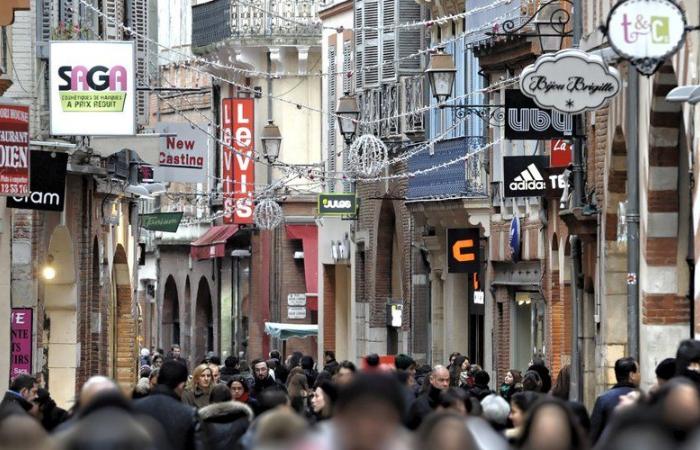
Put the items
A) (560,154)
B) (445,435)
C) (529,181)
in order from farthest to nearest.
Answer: (529,181), (560,154), (445,435)

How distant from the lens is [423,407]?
1557 cm

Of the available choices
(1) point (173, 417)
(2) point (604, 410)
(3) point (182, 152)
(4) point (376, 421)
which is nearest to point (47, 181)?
(3) point (182, 152)

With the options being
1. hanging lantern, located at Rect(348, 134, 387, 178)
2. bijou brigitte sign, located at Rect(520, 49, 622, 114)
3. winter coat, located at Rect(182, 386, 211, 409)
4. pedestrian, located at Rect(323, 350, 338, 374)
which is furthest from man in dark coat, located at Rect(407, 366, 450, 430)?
hanging lantern, located at Rect(348, 134, 387, 178)

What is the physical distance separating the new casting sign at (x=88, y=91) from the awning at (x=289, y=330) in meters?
23.8

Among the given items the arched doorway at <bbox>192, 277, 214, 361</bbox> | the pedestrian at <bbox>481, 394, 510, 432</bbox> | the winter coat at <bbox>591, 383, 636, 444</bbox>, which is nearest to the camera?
the pedestrian at <bbox>481, 394, 510, 432</bbox>

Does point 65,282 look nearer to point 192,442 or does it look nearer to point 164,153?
point 164,153

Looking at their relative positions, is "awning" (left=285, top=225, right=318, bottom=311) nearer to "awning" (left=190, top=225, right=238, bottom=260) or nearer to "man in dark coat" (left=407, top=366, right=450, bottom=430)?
"awning" (left=190, top=225, right=238, bottom=260)

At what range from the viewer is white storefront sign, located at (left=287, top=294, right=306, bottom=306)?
191 feet

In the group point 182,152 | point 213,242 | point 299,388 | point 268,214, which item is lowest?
point 299,388

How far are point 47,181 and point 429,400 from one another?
12.4m

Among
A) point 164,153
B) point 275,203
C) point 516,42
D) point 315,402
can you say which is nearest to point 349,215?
point 275,203

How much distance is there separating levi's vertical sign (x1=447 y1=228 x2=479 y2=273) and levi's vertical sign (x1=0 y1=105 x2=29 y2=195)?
14692 mm

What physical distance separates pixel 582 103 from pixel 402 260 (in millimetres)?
24580

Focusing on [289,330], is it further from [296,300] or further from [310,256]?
[296,300]
